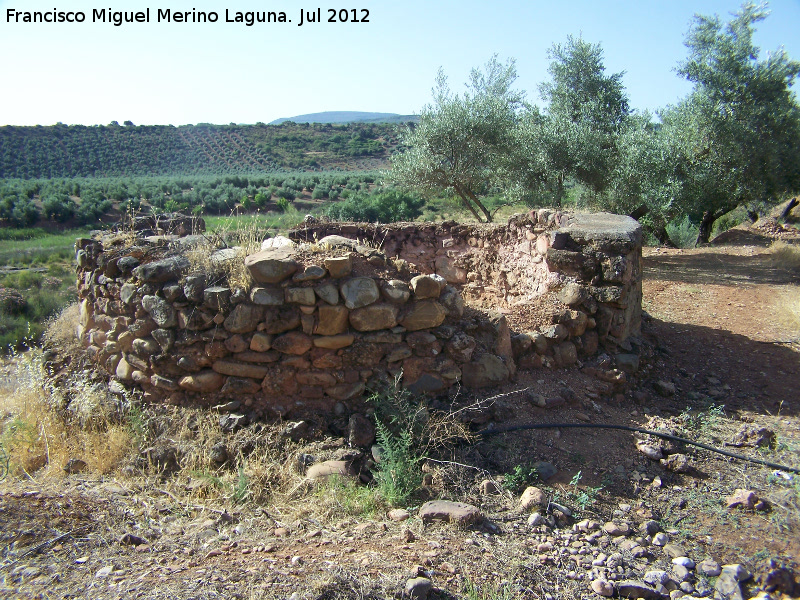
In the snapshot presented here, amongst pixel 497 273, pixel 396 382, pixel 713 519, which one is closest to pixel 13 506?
pixel 396 382

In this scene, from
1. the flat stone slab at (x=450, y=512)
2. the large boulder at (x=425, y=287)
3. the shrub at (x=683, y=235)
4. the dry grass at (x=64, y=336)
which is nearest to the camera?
the flat stone slab at (x=450, y=512)

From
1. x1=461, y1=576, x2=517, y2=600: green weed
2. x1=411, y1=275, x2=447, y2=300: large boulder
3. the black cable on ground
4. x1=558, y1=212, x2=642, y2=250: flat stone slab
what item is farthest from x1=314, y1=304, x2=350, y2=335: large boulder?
x1=558, y1=212, x2=642, y2=250: flat stone slab

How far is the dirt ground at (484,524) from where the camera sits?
265 centimetres

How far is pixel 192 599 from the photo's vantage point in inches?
95.3

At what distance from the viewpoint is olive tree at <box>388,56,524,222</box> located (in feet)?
42.3

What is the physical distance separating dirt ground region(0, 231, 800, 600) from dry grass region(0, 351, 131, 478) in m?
0.20

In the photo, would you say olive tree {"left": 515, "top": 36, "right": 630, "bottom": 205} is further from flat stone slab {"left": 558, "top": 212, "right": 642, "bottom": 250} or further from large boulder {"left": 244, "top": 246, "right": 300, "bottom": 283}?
large boulder {"left": 244, "top": 246, "right": 300, "bottom": 283}

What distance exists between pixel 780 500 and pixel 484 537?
1.91 meters

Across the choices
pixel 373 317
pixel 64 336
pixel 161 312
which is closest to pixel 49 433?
pixel 64 336

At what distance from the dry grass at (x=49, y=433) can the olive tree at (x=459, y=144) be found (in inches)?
391

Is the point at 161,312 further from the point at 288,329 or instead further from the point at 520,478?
the point at 520,478

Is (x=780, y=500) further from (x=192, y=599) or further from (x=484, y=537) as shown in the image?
(x=192, y=599)

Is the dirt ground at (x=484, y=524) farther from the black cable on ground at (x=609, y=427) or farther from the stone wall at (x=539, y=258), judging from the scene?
the stone wall at (x=539, y=258)

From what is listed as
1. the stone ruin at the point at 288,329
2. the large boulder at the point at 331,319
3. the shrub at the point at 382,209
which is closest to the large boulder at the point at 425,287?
the stone ruin at the point at 288,329
